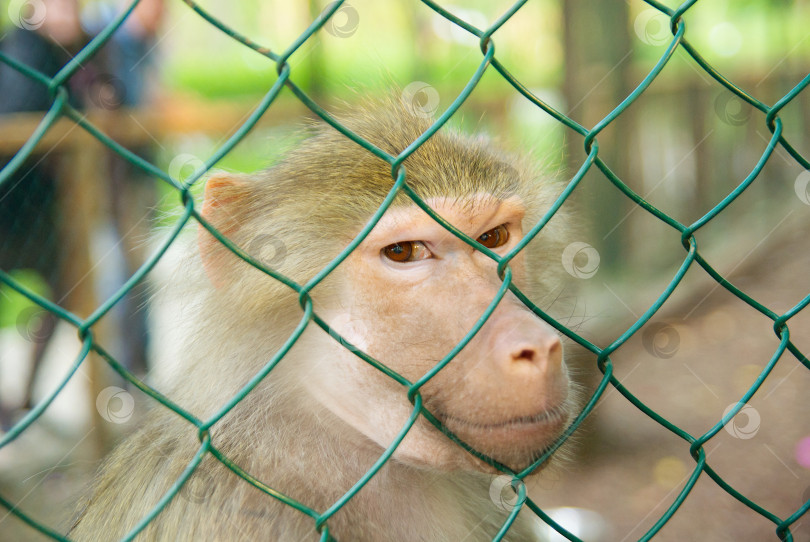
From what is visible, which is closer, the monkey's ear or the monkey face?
the monkey face

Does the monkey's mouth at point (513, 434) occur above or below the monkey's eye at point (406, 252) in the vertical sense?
below

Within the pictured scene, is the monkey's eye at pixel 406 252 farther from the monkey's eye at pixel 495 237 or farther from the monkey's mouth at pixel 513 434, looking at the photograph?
the monkey's mouth at pixel 513 434

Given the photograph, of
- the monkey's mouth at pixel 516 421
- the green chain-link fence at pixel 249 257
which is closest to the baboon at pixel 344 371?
the monkey's mouth at pixel 516 421

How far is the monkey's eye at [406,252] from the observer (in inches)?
72.7

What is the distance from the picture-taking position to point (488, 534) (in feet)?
6.68

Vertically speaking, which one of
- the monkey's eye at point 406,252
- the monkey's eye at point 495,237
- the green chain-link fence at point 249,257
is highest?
the monkey's eye at point 495,237

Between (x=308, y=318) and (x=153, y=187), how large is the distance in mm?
3762


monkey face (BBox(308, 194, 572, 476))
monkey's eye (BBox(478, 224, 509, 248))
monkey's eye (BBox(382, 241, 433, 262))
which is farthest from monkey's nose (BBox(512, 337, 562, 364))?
monkey's eye (BBox(478, 224, 509, 248))

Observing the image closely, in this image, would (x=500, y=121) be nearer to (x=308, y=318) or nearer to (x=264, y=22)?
(x=264, y=22)

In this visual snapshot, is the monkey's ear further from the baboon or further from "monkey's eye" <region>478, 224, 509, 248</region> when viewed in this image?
"monkey's eye" <region>478, 224, 509, 248</region>

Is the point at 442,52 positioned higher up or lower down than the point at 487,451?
higher up

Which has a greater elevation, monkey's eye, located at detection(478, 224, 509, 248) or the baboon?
monkey's eye, located at detection(478, 224, 509, 248)

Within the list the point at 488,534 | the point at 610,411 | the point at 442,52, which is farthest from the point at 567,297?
the point at 442,52

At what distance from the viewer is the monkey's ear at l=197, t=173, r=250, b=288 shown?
183 cm
